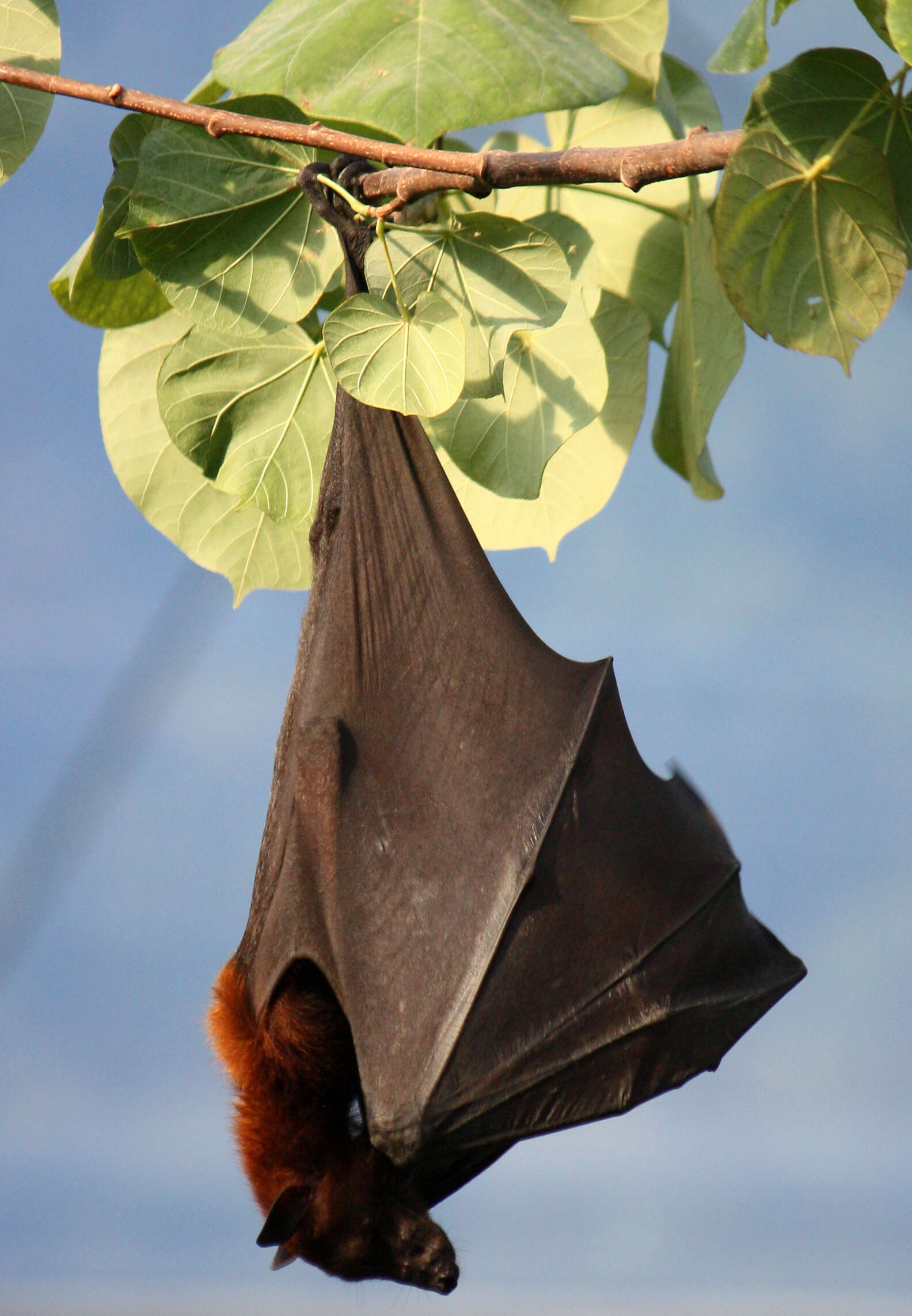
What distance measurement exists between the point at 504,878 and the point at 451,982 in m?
0.13

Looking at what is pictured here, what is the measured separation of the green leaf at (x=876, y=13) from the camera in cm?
92

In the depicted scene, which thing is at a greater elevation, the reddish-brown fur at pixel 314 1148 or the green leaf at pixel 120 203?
the green leaf at pixel 120 203

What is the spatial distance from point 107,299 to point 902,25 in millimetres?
1023

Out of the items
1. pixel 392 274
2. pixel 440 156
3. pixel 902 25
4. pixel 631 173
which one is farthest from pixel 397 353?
pixel 902 25

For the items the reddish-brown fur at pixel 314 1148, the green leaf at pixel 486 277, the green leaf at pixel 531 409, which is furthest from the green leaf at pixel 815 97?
the reddish-brown fur at pixel 314 1148

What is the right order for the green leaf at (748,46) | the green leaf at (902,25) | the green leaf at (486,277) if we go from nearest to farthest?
the green leaf at (902,25) → the green leaf at (748,46) → the green leaf at (486,277)

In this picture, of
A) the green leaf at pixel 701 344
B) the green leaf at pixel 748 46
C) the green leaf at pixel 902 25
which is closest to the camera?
the green leaf at pixel 902 25

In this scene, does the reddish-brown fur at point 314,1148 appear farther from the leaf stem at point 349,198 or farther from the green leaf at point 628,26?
the green leaf at point 628,26

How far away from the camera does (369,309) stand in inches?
44.6

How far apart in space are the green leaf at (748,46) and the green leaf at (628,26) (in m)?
0.43

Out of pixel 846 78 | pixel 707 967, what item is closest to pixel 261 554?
pixel 707 967

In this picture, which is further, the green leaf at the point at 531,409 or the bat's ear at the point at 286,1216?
the bat's ear at the point at 286,1216

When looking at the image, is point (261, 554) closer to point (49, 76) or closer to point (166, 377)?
point (166, 377)

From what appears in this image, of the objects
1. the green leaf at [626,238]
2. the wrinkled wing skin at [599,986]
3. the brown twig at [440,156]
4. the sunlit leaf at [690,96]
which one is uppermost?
the sunlit leaf at [690,96]
